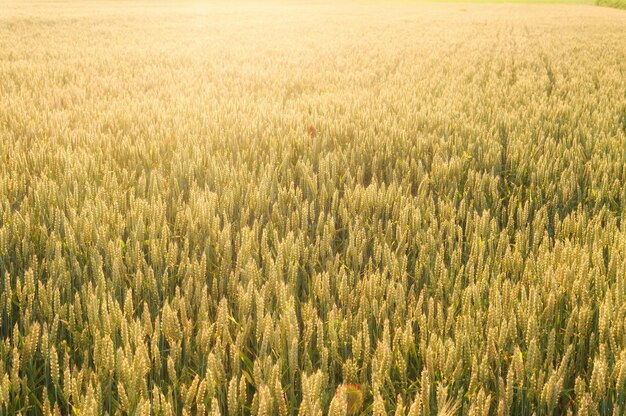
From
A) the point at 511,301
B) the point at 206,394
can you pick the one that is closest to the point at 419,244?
the point at 511,301

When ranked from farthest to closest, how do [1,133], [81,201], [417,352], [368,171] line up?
[1,133] < [368,171] < [81,201] < [417,352]

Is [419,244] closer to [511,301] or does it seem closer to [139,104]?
[511,301]

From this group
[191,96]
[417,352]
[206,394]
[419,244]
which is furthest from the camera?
[191,96]

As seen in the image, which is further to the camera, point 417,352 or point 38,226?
point 38,226

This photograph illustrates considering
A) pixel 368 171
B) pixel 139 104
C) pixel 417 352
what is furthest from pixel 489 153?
pixel 139 104

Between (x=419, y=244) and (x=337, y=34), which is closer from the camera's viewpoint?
(x=419, y=244)

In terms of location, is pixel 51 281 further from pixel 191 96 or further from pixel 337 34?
pixel 337 34
